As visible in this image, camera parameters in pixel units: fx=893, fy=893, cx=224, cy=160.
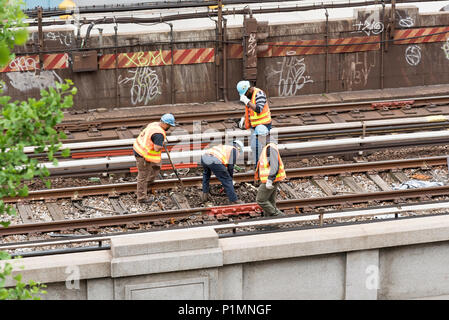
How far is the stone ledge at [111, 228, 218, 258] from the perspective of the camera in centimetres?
1018

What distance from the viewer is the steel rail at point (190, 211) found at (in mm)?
12898

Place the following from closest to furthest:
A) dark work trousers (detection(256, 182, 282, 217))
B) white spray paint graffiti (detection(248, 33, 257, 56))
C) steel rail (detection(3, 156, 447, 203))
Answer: dark work trousers (detection(256, 182, 282, 217)) → steel rail (detection(3, 156, 447, 203)) → white spray paint graffiti (detection(248, 33, 257, 56))

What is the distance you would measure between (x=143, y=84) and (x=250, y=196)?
5.37 meters

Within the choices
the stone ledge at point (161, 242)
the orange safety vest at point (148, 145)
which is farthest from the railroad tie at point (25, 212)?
the stone ledge at point (161, 242)

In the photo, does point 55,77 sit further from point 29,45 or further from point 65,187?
point 65,187

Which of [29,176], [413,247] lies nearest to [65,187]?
[413,247]

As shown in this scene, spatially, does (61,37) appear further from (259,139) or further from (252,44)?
(259,139)

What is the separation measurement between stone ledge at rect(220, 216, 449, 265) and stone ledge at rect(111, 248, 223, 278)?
0.19m

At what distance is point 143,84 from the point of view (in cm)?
1905

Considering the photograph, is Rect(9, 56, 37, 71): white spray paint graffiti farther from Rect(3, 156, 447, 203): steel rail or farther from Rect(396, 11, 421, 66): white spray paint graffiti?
Rect(396, 11, 421, 66): white spray paint graffiti

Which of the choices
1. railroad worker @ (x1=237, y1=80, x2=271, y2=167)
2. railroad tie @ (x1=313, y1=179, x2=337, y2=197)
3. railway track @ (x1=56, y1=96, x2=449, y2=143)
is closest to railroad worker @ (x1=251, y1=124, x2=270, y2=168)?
railroad worker @ (x1=237, y1=80, x2=271, y2=167)

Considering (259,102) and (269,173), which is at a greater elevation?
(259,102)

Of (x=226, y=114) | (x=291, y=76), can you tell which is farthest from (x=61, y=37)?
(x=291, y=76)

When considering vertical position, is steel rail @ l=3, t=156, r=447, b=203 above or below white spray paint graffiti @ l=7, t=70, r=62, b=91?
below
